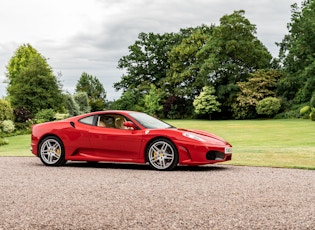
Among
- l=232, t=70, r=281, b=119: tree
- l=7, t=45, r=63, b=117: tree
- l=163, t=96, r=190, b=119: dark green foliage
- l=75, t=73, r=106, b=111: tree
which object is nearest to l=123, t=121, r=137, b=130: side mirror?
l=7, t=45, r=63, b=117: tree

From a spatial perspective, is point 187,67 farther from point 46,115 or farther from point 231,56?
point 46,115

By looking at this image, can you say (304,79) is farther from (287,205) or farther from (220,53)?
(287,205)

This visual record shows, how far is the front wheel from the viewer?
382 inches

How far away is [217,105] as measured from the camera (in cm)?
5797

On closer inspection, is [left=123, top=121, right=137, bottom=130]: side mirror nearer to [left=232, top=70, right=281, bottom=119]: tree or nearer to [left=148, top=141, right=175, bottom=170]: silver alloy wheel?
[left=148, top=141, right=175, bottom=170]: silver alloy wheel

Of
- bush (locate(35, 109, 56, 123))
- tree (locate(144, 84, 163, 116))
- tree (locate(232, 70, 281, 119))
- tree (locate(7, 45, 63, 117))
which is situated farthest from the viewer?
tree (locate(144, 84, 163, 116))

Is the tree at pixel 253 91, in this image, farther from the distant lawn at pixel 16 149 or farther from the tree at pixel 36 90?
the distant lawn at pixel 16 149

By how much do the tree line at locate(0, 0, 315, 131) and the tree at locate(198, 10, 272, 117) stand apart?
12 cm

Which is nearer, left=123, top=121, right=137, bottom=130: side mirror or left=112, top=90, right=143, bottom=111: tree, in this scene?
left=123, top=121, right=137, bottom=130: side mirror

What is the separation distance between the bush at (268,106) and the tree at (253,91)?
1.60m

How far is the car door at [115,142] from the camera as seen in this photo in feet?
33.1

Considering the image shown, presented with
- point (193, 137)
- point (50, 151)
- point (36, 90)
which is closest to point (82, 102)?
point (36, 90)

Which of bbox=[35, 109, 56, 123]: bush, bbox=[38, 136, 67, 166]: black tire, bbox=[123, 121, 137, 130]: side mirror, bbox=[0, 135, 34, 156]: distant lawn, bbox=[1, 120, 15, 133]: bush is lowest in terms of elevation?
bbox=[0, 135, 34, 156]: distant lawn

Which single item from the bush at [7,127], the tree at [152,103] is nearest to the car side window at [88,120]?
the bush at [7,127]
